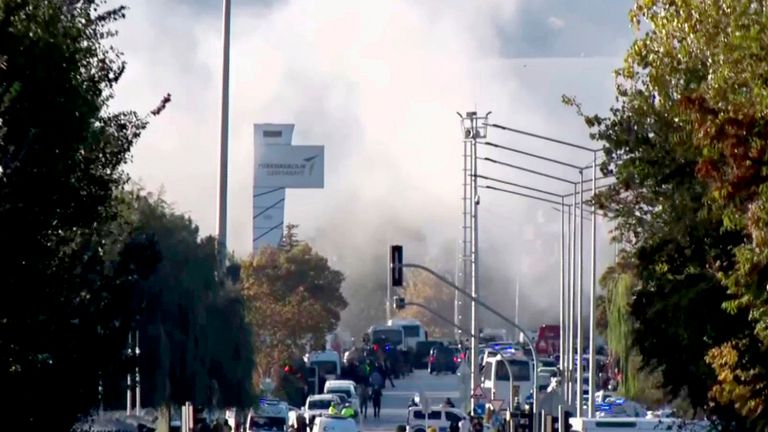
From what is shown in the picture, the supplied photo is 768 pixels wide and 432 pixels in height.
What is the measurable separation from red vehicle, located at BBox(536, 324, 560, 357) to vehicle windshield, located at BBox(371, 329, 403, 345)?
42.1 feet

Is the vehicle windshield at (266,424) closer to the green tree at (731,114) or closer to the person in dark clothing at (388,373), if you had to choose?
the green tree at (731,114)

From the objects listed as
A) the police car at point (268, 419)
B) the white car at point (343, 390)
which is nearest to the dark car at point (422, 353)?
the white car at point (343, 390)

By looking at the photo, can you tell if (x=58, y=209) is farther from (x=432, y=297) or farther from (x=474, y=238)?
(x=432, y=297)

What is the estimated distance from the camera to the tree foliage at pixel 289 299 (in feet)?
248

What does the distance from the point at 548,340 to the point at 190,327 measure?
59415mm

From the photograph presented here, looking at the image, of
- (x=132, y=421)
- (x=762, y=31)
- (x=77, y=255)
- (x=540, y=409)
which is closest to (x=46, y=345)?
(x=77, y=255)

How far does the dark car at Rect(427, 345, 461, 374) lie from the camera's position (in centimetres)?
10225

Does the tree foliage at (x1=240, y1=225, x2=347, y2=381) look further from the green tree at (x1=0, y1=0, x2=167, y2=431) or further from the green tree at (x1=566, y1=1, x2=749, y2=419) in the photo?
the green tree at (x1=0, y1=0, x2=167, y2=431)

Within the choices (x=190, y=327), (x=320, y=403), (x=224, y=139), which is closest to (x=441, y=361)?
(x=320, y=403)

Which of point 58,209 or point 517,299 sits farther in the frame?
point 517,299

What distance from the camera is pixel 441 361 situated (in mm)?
102875

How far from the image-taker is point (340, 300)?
97250 mm

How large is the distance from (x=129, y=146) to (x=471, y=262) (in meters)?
40.0

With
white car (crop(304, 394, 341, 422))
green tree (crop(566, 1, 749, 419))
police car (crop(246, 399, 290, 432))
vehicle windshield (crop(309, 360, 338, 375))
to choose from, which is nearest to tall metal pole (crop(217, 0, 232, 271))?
police car (crop(246, 399, 290, 432))
